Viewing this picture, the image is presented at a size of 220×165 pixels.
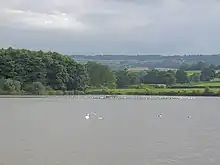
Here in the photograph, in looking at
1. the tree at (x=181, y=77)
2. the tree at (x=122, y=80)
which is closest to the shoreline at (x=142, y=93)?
the tree at (x=122, y=80)

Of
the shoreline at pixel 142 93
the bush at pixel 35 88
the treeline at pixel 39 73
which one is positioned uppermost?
the treeline at pixel 39 73

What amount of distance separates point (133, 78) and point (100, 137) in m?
107

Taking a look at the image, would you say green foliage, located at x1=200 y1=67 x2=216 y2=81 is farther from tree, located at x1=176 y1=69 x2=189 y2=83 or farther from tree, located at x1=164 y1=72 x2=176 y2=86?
tree, located at x1=164 y1=72 x2=176 y2=86

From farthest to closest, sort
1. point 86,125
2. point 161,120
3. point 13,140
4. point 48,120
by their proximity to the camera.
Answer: point 161,120 → point 48,120 → point 86,125 → point 13,140

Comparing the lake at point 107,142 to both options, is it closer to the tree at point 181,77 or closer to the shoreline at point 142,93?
the shoreline at point 142,93

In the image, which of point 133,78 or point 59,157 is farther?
point 133,78

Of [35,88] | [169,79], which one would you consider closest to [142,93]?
[35,88]

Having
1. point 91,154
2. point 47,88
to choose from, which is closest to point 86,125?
point 91,154

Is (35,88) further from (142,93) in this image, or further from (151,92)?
(151,92)

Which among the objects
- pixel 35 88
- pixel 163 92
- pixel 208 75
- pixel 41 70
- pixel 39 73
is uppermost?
pixel 41 70

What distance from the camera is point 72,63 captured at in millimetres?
115688

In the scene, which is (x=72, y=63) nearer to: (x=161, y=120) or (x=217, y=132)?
(x=161, y=120)

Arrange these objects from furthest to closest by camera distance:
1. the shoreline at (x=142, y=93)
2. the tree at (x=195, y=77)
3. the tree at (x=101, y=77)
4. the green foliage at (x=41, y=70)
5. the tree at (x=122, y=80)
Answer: the tree at (x=195, y=77) < the tree at (x=122, y=80) < the tree at (x=101, y=77) < the shoreline at (x=142, y=93) < the green foliage at (x=41, y=70)

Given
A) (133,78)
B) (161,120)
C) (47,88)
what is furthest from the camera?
(133,78)
